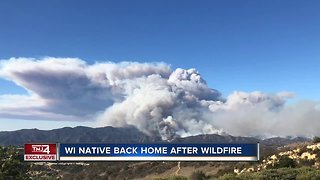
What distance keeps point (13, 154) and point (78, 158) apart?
29.1ft

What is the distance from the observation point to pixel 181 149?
1891 inches

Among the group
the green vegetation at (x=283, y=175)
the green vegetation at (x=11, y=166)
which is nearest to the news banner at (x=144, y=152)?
the green vegetation at (x=11, y=166)

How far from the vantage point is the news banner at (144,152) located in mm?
47875

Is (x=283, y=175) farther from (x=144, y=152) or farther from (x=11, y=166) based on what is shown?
(x=11, y=166)

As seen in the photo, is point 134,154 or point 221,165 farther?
point 221,165

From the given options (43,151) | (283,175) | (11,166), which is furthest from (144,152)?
(283,175)

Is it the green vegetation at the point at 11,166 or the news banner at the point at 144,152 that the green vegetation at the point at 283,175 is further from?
the green vegetation at the point at 11,166

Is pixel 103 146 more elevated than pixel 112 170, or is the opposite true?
pixel 103 146

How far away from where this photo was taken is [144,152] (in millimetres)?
48688

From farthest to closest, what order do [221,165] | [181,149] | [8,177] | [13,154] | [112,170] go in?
[112,170]
[221,165]
[181,149]
[13,154]
[8,177]

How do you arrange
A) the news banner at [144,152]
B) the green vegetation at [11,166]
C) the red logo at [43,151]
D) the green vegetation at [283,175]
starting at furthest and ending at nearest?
the red logo at [43,151] < the news banner at [144,152] < the green vegetation at [11,166] < the green vegetation at [283,175]

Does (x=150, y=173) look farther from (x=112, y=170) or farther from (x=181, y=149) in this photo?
(x=181, y=149)

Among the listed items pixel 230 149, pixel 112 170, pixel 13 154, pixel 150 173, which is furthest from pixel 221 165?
pixel 13 154

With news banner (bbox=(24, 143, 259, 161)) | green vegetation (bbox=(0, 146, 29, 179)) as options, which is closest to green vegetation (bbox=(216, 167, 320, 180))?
news banner (bbox=(24, 143, 259, 161))
